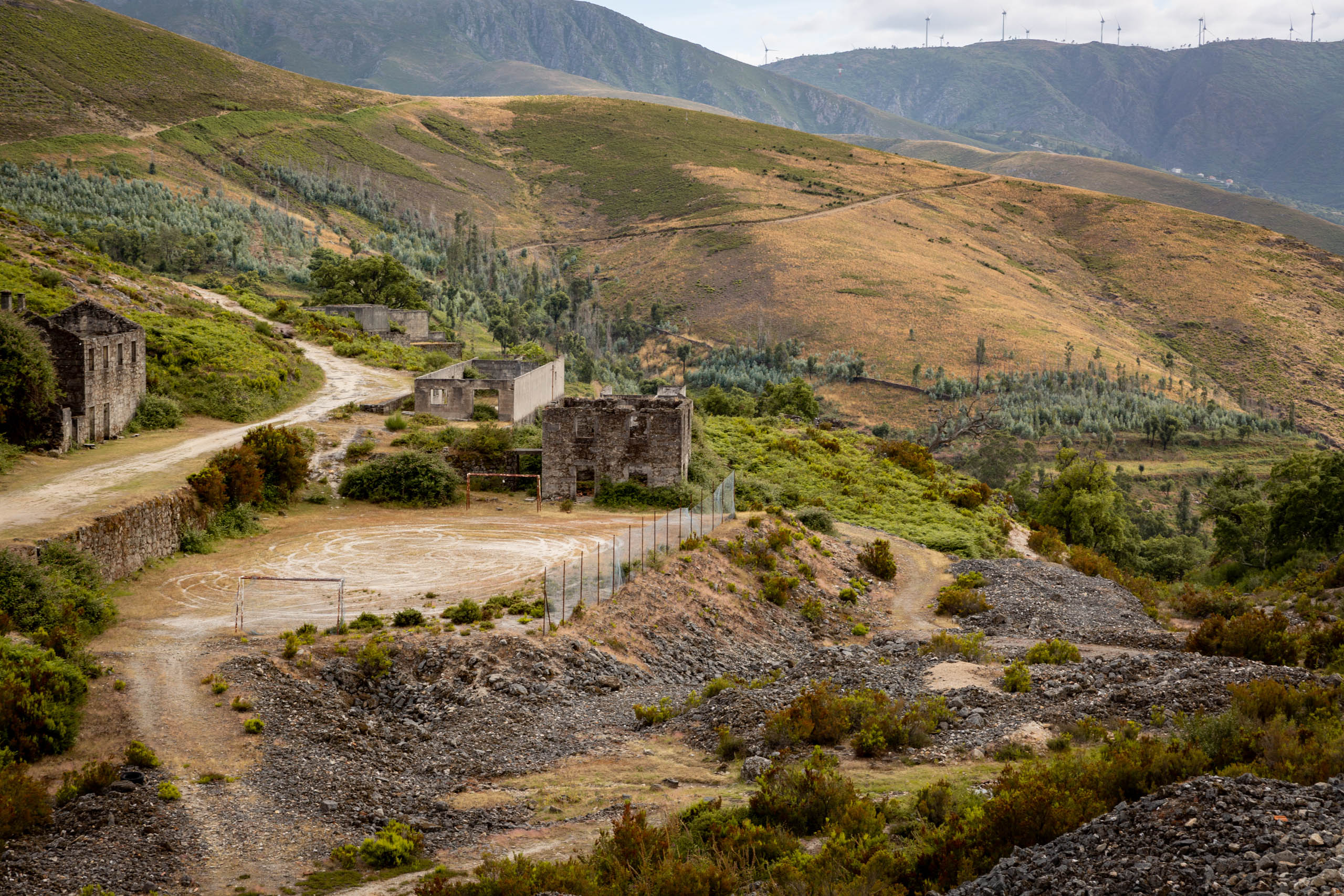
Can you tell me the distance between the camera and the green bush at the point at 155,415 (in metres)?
37.6

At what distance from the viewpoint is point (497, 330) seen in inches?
3440

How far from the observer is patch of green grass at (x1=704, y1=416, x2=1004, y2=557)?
133ft

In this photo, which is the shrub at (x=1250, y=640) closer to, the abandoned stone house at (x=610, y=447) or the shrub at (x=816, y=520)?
the shrub at (x=816, y=520)

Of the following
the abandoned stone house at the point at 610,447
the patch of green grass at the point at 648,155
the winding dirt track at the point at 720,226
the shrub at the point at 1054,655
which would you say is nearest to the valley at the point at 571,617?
the abandoned stone house at the point at 610,447

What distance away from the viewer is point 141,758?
1529 cm

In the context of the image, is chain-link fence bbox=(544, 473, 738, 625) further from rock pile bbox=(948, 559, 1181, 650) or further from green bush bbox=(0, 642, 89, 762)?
green bush bbox=(0, 642, 89, 762)

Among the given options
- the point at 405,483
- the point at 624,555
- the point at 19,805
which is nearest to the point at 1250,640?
the point at 624,555

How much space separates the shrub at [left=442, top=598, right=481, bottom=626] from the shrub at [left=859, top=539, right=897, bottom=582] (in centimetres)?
1625

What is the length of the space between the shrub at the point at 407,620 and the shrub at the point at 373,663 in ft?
5.69

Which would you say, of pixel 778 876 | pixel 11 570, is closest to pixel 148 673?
pixel 11 570

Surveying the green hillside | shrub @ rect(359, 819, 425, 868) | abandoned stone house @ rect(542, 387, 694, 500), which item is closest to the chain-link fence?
abandoned stone house @ rect(542, 387, 694, 500)

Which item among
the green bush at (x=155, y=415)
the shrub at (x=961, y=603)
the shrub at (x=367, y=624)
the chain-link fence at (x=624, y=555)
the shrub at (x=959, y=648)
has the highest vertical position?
the green bush at (x=155, y=415)

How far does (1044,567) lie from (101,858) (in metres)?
30.4

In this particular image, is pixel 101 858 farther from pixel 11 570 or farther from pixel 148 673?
pixel 11 570
